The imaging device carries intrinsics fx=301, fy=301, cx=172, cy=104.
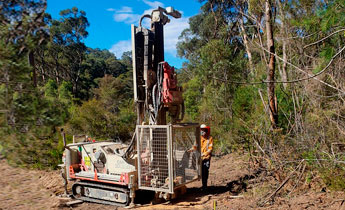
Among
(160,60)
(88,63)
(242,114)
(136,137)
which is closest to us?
(136,137)

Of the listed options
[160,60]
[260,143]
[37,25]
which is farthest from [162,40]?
[37,25]

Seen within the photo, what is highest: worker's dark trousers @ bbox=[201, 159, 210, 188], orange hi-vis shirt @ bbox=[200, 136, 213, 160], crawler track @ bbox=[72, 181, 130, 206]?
orange hi-vis shirt @ bbox=[200, 136, 213, 160]

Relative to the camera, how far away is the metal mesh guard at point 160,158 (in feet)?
20.5

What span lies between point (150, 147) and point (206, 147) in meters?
1.79

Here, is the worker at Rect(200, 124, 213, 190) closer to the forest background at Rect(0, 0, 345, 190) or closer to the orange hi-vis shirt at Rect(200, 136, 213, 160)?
the orange hi-vis shirt at Rect(200, 136, 213, 160)

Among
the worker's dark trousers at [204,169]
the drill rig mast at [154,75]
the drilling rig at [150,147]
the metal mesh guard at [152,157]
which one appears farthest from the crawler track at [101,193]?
the worker's dark trousers at [204,169]

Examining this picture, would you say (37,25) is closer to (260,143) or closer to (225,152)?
(260,143)

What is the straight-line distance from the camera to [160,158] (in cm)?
659

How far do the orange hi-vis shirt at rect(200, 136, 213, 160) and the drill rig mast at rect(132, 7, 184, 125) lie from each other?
1.15 metres

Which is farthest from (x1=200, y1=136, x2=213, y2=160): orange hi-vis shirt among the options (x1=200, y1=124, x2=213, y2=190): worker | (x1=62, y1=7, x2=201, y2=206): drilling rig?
(x1=62, y1=7, x2=201, y2=206): drilling rig

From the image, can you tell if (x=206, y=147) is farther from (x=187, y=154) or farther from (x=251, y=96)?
(x=251, y=96)

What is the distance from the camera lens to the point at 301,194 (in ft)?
20.0

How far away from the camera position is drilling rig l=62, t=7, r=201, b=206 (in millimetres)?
6578

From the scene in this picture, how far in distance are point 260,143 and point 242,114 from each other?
525cm
